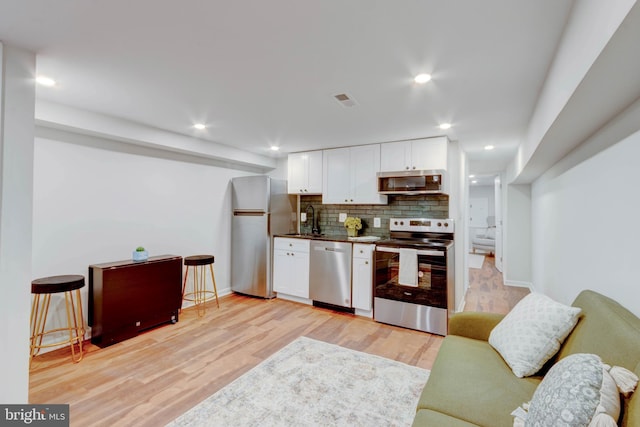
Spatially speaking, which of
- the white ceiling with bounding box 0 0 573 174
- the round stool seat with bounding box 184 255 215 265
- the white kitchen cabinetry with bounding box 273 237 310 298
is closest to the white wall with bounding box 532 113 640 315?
the white ceiling with bounding box 0 0 573 174

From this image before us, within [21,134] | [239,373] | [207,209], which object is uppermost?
[21,134]

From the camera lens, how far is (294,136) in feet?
12.4

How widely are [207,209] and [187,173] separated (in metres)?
0.61

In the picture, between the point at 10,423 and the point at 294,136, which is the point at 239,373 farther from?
the point at 294,136

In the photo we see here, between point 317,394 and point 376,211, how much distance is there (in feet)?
A: 9.10

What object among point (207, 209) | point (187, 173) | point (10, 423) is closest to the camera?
point (10, 423)

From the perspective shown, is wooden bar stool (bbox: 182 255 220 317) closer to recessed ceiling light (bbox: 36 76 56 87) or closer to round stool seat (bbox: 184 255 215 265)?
round stool seat (bbox: 184 255 215 265)

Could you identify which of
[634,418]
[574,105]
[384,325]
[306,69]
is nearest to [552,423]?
[634,418]

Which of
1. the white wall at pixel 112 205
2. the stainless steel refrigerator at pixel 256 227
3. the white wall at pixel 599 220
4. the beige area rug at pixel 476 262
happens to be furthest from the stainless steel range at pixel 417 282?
the beige area rug at pixel 476 262

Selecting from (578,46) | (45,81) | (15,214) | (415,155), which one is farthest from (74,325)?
(578,46)

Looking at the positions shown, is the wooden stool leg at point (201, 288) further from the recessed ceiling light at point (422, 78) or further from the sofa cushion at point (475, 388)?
the recessed ceiling light at point (422, 78)

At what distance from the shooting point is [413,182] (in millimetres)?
3682

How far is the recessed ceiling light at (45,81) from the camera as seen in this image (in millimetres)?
2148

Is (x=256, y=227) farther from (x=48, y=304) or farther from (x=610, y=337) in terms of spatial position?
(x=610, y=337)
